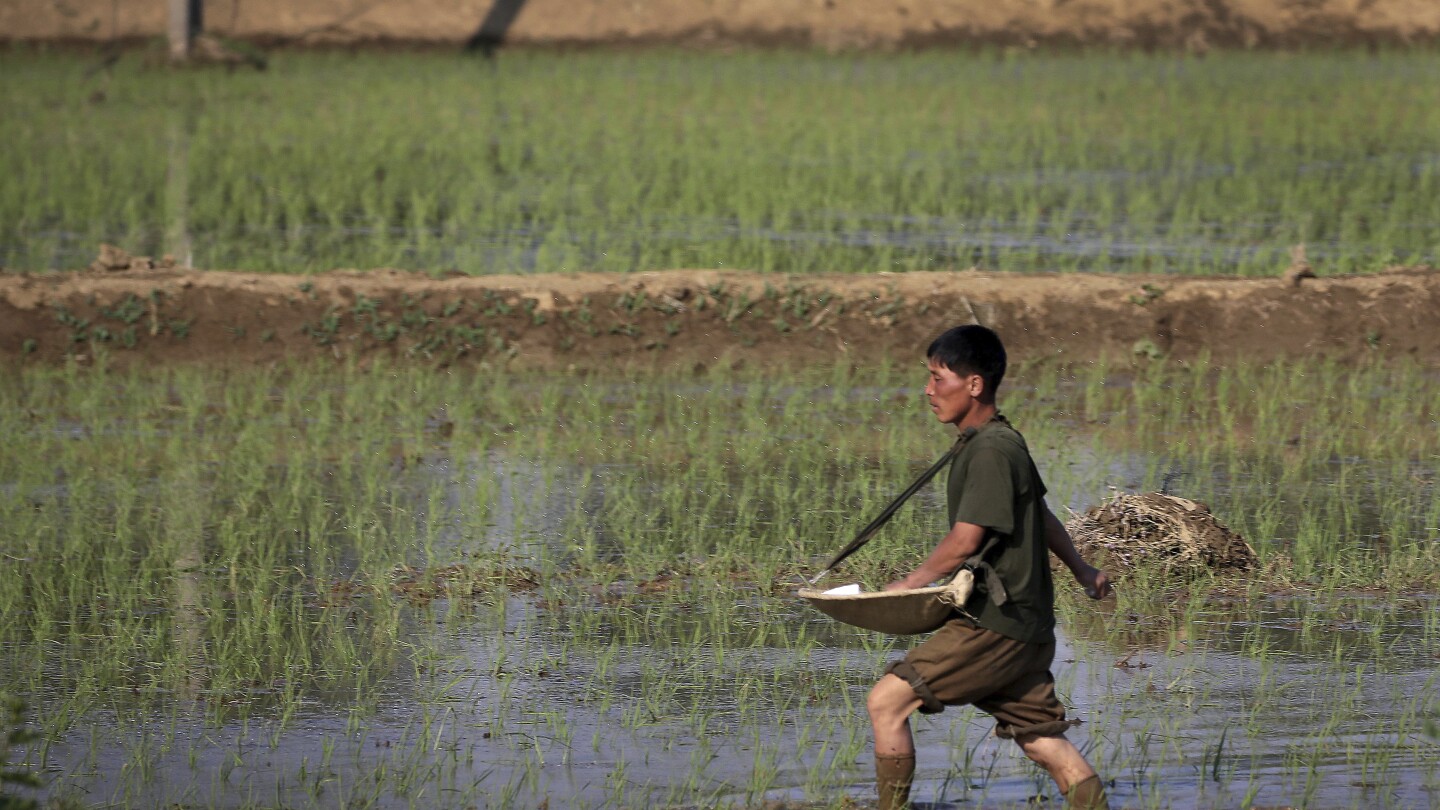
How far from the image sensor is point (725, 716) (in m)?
5.35

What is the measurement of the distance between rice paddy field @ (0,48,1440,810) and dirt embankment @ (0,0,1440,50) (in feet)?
28.2

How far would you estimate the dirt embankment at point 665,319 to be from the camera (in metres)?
10.6

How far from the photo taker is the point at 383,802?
15.5 ft

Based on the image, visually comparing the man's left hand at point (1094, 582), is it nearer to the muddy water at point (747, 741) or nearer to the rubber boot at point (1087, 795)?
the rubber boot at point (1087, 795)

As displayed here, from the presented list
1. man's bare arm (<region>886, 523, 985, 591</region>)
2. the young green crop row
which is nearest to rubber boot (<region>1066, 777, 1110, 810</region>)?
man's bare arm (<region>886, 523, 985, 591</region>)

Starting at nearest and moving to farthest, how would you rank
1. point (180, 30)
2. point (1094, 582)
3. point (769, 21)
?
point (1094, 582)
point (180, 30)
point (769, 21)

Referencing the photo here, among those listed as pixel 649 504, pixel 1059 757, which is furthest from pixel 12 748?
pixel 649 504

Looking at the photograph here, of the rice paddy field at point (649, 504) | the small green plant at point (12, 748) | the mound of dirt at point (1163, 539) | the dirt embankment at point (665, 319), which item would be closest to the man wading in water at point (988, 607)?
the rice paddy field at point (649, 504)

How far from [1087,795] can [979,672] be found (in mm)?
351

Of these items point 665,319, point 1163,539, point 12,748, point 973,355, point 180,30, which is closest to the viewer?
point 973,355

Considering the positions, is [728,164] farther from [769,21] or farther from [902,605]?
[902,605]

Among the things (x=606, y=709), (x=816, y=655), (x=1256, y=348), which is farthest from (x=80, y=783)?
(x=1256, y=348)

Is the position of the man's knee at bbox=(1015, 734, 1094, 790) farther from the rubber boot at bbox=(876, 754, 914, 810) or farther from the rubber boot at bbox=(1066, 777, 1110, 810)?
the rubber boot at bbox=(876, 754, 914, 810)

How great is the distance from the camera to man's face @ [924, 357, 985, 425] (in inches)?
169
